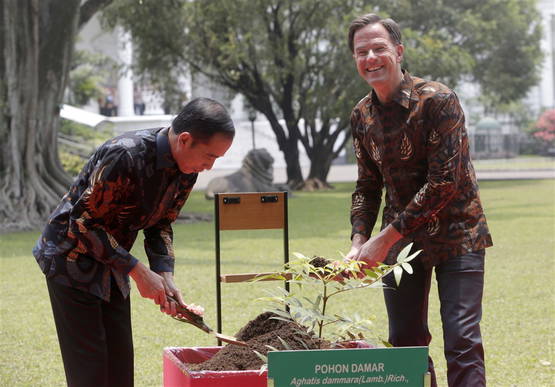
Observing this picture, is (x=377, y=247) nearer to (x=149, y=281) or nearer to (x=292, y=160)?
(x=149, y=281)

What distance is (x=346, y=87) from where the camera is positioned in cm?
3194

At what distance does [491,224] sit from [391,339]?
14.5 metres

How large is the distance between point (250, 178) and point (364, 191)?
2170cm

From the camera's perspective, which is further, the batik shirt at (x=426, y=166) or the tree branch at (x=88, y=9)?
the tree branch at (x=88, y=9)

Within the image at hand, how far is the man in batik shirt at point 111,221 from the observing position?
12.6 ft

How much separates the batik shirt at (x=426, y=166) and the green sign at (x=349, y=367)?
1298mm

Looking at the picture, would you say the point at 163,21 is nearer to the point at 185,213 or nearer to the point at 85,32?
the point at 185,213

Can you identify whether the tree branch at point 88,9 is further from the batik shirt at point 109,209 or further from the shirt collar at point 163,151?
the shirt collar at point 163,151

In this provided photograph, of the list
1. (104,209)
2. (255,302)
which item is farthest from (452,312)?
(255,302)

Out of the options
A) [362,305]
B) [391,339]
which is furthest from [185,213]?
[391,339]

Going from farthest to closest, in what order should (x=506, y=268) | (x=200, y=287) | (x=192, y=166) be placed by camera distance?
(x=506, y=268) → (x=200, y=287) → (x=192, y=166)

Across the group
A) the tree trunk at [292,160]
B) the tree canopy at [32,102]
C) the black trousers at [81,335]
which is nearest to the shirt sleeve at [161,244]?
the black trousers at [81,335]

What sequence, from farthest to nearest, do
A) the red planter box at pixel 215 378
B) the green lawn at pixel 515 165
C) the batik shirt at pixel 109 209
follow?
the green lawn at pixel 515 165
the batik shirt at pixel 109 209
the red planter box at pixel 215 378

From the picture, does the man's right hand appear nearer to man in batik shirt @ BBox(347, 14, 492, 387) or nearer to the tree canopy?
man in batik shirt @ BBox(347, 14, 492, 387)
